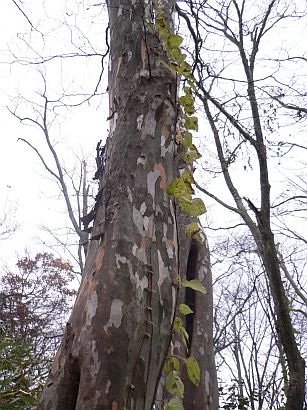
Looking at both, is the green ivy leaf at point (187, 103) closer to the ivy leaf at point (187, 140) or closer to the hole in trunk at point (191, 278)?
the ivy leaf at point (187, 140)

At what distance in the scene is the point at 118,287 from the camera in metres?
1.20

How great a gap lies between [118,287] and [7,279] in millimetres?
12109

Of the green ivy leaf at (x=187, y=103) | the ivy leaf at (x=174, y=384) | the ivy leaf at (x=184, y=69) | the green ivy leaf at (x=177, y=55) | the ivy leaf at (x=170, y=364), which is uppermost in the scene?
the green ivy leaf at (x=177, y=55)

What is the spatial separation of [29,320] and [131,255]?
9.33 meters

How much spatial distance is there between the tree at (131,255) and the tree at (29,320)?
61.3 inches

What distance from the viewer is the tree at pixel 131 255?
3.67 feet

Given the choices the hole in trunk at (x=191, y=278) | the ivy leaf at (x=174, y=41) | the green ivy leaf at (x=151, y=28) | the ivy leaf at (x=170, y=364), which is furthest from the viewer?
the hole in trunk at (x=191, y=278)

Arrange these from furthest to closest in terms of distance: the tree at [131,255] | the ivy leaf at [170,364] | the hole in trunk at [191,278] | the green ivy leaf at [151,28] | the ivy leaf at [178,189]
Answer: the hole in trunk at [191,278] < the green ivy leaf at [151,28] < the ivy leaf at [178,189] < the ivy leaf at [170,364] < the tree at [131,255]

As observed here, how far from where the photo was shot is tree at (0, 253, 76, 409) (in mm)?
2908

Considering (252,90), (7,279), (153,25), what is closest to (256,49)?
(252,90)

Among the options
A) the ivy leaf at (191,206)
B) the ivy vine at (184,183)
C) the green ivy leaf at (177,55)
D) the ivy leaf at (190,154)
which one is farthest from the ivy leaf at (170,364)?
the green ivy leaf at (177,55)

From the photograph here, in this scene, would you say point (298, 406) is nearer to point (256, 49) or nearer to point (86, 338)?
point (86, 338)

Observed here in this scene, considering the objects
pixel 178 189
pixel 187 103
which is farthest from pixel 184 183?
pixel 187 103

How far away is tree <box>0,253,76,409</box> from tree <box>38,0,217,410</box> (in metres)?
1.56
